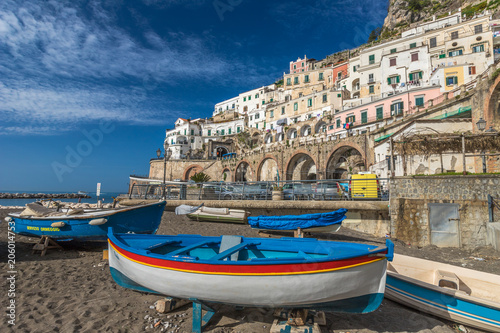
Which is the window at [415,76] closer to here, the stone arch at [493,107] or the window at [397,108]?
the window at [397,108]

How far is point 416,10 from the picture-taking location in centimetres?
5509

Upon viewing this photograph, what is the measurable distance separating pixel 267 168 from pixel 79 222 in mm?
31129

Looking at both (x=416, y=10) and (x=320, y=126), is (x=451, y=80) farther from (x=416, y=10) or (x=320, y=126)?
(x=416, y=10)

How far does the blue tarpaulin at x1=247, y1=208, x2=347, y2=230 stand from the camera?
10492 millimetres

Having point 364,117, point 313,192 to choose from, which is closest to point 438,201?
point 313,192

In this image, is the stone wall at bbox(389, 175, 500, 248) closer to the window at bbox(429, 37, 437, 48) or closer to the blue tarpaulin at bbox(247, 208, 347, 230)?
the blue tarpaulin at bbox(247, 208, 347, 230)

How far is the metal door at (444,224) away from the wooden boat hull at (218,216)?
8439 millimetres

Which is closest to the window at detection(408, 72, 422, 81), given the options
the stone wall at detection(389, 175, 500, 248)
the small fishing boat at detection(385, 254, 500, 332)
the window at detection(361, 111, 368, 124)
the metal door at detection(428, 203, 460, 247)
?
the window at detection(361, 111, 368, 124)

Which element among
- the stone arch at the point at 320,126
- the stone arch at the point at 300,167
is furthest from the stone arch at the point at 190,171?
the stone arch at the point at 320,126

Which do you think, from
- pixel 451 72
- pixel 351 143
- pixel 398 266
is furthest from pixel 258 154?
pixel 398 266

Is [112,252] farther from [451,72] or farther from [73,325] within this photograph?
[451,72]

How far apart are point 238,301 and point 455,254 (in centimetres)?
983

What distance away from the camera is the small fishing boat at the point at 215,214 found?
1409cm

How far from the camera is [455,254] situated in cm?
980
